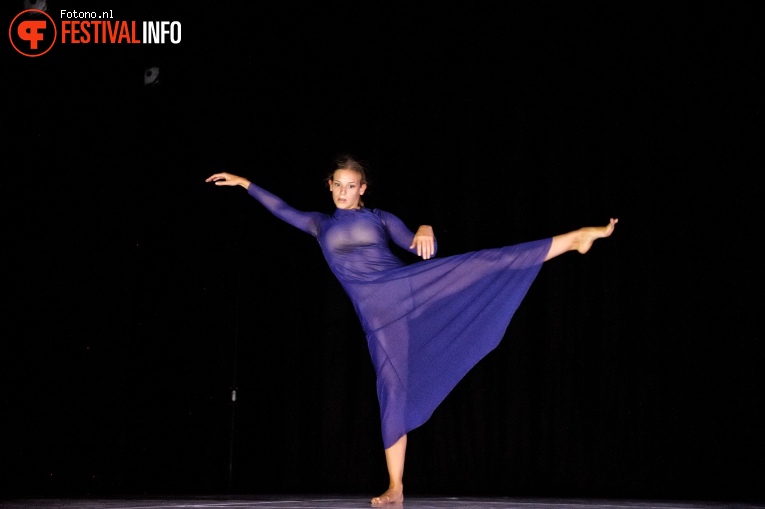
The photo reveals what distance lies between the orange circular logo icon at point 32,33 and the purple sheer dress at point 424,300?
183 centimetres

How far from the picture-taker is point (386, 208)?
4234mm

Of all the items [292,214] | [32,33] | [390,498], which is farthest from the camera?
[32,33]

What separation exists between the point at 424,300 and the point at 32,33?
2402 mm

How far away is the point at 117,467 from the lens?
3936mm

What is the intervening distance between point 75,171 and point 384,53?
1.62m

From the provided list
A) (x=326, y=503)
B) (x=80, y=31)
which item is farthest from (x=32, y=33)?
(x=326, y=503)

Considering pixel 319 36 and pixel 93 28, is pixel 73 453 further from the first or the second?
pixel 319 36

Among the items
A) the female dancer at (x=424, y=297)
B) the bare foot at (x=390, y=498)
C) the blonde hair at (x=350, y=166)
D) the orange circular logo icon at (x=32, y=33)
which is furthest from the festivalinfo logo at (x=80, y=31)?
the bare foot at (x=390, y=498)

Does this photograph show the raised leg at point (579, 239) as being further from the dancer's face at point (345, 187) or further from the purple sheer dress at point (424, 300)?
the dancer's face at point (345, 187)

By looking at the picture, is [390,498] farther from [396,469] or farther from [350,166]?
[350,166]

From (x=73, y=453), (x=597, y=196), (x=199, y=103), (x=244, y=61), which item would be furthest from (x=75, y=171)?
(x=597, y=196)

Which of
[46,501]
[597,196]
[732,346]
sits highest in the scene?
[597,196]

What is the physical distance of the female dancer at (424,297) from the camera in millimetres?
3289

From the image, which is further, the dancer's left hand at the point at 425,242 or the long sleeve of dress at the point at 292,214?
the long sleeve of dress at the point at 292,214
